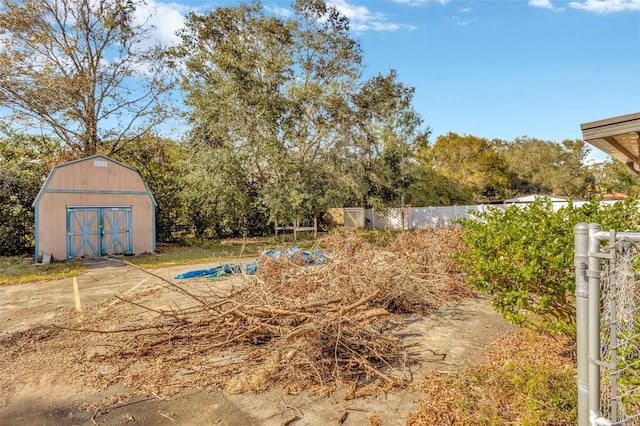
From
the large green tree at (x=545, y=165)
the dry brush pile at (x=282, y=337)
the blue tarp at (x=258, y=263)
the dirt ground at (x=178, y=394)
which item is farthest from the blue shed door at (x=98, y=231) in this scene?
the large green tree at (x=545, y=165)

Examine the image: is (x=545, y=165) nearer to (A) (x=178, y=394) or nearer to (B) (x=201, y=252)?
(B) (x=201, y=252)

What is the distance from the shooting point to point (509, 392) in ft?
9.66

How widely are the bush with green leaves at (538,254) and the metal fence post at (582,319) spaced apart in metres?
1.27

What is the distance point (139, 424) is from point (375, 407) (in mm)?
1922

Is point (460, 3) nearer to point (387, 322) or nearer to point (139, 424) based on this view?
point (387, 322)

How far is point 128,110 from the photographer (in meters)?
16.9

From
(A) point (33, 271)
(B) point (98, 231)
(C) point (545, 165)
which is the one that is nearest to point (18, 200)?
(B) point (98, 231)

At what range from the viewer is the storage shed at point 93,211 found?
1131 cm

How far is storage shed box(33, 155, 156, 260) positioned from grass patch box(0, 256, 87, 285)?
828mm

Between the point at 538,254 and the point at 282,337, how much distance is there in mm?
2596

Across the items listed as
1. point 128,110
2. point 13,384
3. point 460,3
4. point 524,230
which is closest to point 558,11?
point 460,3

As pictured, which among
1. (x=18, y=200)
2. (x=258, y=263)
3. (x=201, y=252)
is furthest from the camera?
(x=201, y=252)

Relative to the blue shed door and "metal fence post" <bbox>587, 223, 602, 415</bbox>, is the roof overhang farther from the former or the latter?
the blue shed door

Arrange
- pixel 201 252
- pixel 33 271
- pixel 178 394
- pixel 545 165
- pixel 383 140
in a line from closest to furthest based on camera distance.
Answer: pixel 178 394 → pixel 33 271 → pixel 201 252 → pixel 383 140 → pixel 545 165
